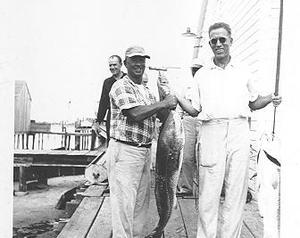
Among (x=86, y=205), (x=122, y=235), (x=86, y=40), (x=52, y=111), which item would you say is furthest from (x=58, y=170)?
(x=52, y=111)

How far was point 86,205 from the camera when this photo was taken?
5992 millimetres

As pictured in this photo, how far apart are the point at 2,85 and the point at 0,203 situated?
0.39 metres

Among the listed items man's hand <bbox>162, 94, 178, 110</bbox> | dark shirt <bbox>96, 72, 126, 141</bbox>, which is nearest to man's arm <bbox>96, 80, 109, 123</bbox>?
dark shirt <bbox>96, 72, 126, 141</bbox>

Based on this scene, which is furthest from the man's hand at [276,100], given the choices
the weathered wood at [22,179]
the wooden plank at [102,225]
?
the weathered wood at [22,179]

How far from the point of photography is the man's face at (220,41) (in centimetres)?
357

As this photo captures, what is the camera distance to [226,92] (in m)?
3.65

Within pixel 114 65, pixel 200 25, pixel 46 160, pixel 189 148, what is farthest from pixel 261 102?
pixel 200 25

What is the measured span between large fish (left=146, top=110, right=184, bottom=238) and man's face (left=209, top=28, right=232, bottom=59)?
632 mm

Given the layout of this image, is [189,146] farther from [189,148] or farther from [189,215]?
[189,215]

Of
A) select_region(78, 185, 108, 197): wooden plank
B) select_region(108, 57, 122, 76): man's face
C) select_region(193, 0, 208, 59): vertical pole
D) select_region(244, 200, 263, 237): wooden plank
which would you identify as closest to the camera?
select_region(244, 200, 263, 237): wooden plank

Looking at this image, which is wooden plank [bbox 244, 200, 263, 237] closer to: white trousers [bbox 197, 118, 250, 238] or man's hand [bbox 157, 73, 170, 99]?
white trousers [bbox 197, 118, 250, 238]

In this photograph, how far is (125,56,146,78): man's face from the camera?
373cm

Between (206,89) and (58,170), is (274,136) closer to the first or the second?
(206,89)

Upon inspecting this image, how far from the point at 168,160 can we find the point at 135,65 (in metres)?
0.87
